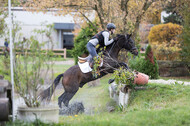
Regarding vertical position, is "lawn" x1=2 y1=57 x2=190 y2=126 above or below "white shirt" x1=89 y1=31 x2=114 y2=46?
below

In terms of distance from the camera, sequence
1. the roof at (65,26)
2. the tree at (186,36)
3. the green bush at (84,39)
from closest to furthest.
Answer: the tree at (186,36) → the green bush at (84,39) → the roof at (65,26)

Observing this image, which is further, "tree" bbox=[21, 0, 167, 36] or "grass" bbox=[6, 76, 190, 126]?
"tree" bbox=[21, 0, 167, 36]

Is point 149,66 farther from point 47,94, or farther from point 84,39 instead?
point 84,39

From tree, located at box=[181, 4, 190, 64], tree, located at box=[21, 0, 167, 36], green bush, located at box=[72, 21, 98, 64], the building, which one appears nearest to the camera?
tree, located at box=[21, 0, 167, 36]

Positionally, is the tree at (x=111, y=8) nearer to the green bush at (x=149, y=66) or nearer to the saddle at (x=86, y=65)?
the green bush at (x=149, y=66)

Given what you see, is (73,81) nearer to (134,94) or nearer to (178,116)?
(134,94)

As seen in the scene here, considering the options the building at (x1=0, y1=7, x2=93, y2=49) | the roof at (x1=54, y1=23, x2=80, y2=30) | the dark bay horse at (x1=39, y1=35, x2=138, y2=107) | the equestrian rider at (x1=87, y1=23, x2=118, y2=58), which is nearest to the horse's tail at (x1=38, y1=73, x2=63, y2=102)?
the dark bay horse at (x1=39, y1=35, x2=138, y2=107)

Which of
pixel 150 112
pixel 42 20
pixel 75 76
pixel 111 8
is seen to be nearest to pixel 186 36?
pixel 111 8

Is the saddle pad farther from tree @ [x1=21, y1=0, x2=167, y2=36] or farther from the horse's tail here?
tree @ [x1=21, y1=0, x2=167, y2=36]

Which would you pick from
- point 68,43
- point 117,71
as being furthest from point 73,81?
point 68,43

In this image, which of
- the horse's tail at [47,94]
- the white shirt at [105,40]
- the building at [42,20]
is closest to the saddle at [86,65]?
the white shirt at [105,40]

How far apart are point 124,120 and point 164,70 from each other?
1330cm

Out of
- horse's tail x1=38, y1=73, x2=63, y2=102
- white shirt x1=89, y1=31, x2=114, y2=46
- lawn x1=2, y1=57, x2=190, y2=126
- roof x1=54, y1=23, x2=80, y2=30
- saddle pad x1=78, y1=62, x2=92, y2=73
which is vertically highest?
roof x1=54, y1=23, x2=80, y2=30

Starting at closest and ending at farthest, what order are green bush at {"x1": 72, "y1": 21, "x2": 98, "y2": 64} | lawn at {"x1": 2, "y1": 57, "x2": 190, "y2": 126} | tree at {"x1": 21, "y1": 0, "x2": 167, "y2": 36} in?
lawn at {"x1": 2, "y1": 57, "x2": 190, "y2": 126}
tree at {"x1": 21, "y1": 0, "x2": 167, "y2": 36}
green bush at {"x1": 72, "y1": 21, "x2": 98, "y2": 64}
